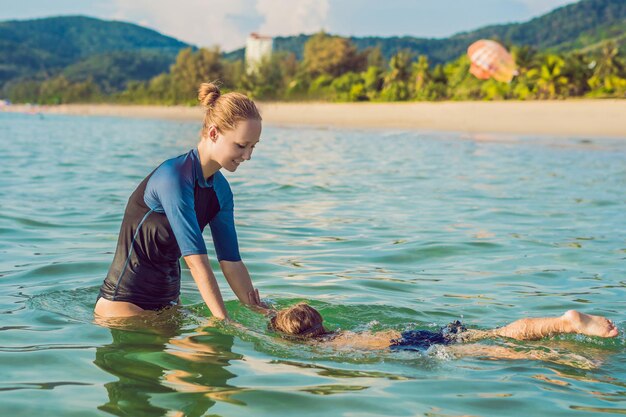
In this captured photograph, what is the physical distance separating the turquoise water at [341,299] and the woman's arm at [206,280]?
31 cm

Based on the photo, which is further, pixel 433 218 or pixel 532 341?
pixel 433 218

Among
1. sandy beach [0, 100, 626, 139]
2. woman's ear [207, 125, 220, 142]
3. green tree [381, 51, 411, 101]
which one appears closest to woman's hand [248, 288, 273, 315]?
woman's ear [207, 125, 220, 142]

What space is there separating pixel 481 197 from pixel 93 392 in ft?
35.5

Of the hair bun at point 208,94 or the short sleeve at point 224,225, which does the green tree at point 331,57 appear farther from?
the hair bun at point 208,94

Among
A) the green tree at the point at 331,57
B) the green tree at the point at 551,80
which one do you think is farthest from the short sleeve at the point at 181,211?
the green tree at the point at 331,57

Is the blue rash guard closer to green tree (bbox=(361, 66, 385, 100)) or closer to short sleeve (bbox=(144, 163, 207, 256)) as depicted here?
short sleeve (bbox=(144, 163, 207, 256))

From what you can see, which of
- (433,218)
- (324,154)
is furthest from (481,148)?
(433,218)

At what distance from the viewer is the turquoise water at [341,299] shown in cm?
411

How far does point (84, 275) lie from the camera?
24.2ft

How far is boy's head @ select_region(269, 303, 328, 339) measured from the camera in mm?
5242

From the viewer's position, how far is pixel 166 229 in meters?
4.95

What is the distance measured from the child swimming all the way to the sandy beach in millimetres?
29132

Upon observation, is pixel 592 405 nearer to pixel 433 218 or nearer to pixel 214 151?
pixel 214 151

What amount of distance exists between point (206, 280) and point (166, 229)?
1.56ft
